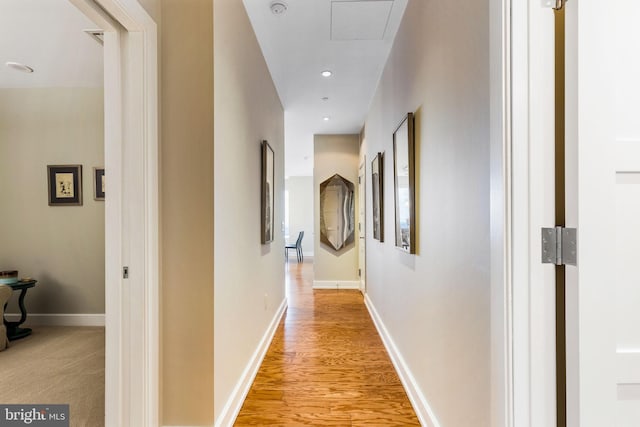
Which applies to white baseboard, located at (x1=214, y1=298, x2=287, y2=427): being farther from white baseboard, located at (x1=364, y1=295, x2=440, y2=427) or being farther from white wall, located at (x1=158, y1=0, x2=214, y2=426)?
white baseboard, located at (x1=364, y1=295, x2=440, y2=427)

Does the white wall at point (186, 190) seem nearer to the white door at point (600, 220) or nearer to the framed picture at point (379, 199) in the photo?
the white door at point (600, 220)

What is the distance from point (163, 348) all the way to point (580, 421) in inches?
63.0

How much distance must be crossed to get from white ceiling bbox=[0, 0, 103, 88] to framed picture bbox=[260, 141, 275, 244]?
1625mm

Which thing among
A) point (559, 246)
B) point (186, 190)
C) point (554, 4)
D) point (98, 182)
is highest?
point (554, 4)

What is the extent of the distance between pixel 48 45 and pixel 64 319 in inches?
110

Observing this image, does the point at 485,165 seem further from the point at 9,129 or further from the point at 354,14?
the point at 9,129

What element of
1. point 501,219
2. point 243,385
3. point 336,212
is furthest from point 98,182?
point 501,219

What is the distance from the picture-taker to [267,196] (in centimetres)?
296

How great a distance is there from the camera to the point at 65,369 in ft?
8.26

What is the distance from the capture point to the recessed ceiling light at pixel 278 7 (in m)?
2.19

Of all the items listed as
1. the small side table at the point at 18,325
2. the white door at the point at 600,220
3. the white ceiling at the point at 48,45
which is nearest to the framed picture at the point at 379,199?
the white door at the point at 600,220

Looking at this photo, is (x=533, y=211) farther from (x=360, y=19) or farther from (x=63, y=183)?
(x=63, y=183)

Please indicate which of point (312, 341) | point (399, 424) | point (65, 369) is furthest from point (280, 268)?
point (399, 424)

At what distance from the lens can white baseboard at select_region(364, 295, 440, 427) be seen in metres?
1.72
